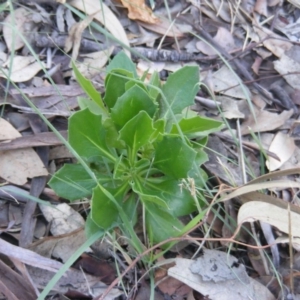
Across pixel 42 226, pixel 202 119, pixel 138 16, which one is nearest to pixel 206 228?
pixel 202 119

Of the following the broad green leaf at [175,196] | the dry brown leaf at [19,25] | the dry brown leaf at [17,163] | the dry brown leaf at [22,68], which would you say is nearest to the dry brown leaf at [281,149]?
the broad green leaf at [175,196]

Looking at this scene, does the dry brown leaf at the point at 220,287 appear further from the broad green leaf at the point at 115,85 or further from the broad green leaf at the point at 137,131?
the broad green leaf at the point at 115,85

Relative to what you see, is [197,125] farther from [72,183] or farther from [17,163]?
[17,163]

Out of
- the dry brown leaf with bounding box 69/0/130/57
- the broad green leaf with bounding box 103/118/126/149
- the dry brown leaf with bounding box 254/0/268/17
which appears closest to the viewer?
the broad green leaf with bounding box 103/118/126/149

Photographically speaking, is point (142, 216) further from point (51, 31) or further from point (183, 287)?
point (51, 31)

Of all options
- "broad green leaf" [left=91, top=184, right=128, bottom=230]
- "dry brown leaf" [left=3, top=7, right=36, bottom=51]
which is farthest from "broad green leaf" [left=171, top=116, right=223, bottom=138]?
"dry brown leaf" [left=3, top=7, right=36, bottom=51]

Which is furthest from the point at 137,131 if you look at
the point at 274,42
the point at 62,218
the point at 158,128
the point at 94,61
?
the point at 274,42

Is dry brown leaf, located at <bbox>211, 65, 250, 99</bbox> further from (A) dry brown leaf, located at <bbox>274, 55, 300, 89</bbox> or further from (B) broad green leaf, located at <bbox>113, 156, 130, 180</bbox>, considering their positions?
(B) broad green leaf, located at <bbox>113, 156, 130, 180</bbox>
